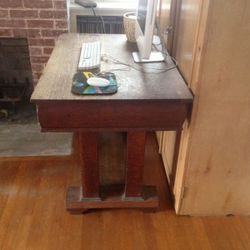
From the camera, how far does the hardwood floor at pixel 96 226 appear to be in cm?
145

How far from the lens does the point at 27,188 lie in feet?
5.76

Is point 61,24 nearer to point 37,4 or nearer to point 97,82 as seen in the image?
point 37,4

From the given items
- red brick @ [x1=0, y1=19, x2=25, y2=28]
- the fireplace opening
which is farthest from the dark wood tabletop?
the fireplace opening

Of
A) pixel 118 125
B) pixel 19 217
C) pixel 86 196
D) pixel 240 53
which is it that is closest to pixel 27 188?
pixel 19 217

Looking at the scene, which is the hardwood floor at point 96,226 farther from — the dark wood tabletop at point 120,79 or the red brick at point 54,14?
the red brick at point 54,14

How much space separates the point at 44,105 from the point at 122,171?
34.9 inches

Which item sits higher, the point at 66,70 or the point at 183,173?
the point at 66,70

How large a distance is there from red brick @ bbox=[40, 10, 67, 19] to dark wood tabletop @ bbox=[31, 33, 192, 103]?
1.32 feet

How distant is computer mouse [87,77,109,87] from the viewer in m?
1.25

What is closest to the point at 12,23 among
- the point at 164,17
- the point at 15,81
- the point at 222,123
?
the point at 15,81

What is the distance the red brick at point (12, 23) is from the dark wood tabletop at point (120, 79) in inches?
19.9

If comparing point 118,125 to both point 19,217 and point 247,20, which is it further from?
point 19,217

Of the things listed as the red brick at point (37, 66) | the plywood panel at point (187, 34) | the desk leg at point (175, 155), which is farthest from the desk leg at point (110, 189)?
the red brick at point (37, 66)

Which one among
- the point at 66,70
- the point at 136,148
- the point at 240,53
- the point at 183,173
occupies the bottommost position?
the point at 183,173
